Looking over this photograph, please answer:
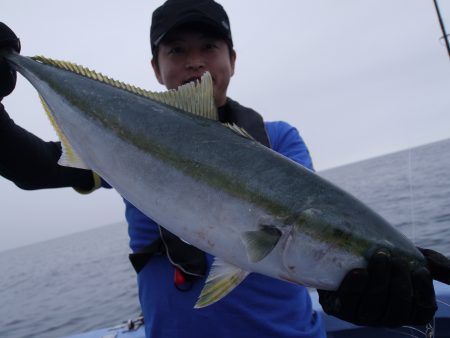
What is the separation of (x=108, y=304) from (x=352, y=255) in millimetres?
16429

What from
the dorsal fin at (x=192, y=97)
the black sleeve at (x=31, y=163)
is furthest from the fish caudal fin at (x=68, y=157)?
the dorsal fin at (x=192, y=97)

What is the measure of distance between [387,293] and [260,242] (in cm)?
76

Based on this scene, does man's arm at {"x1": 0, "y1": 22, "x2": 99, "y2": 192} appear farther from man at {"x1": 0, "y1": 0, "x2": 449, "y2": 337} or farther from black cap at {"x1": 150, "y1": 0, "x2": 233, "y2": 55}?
black cap at {"x1": 150, "y1": 0, "x2": 233, "y2": 55}

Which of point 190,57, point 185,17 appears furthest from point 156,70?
point 185,17

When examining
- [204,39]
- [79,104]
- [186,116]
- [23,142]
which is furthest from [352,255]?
[23,142]

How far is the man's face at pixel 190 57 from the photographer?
304 centimetres

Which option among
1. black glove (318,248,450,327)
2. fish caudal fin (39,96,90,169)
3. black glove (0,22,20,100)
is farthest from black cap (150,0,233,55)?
black glove (318,248,450,327)

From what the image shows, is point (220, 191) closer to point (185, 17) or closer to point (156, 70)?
point (185, 17)

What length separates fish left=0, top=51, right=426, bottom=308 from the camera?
1.96 meters

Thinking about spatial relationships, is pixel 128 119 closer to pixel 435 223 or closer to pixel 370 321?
pixel 370 321

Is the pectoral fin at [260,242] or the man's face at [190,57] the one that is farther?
the man's face at [190,57]

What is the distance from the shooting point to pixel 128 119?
2.27m

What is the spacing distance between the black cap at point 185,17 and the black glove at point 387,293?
2.17 m

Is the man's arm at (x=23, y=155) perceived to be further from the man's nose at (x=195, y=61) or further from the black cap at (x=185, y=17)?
the man's nose at (x=195, y=61)
